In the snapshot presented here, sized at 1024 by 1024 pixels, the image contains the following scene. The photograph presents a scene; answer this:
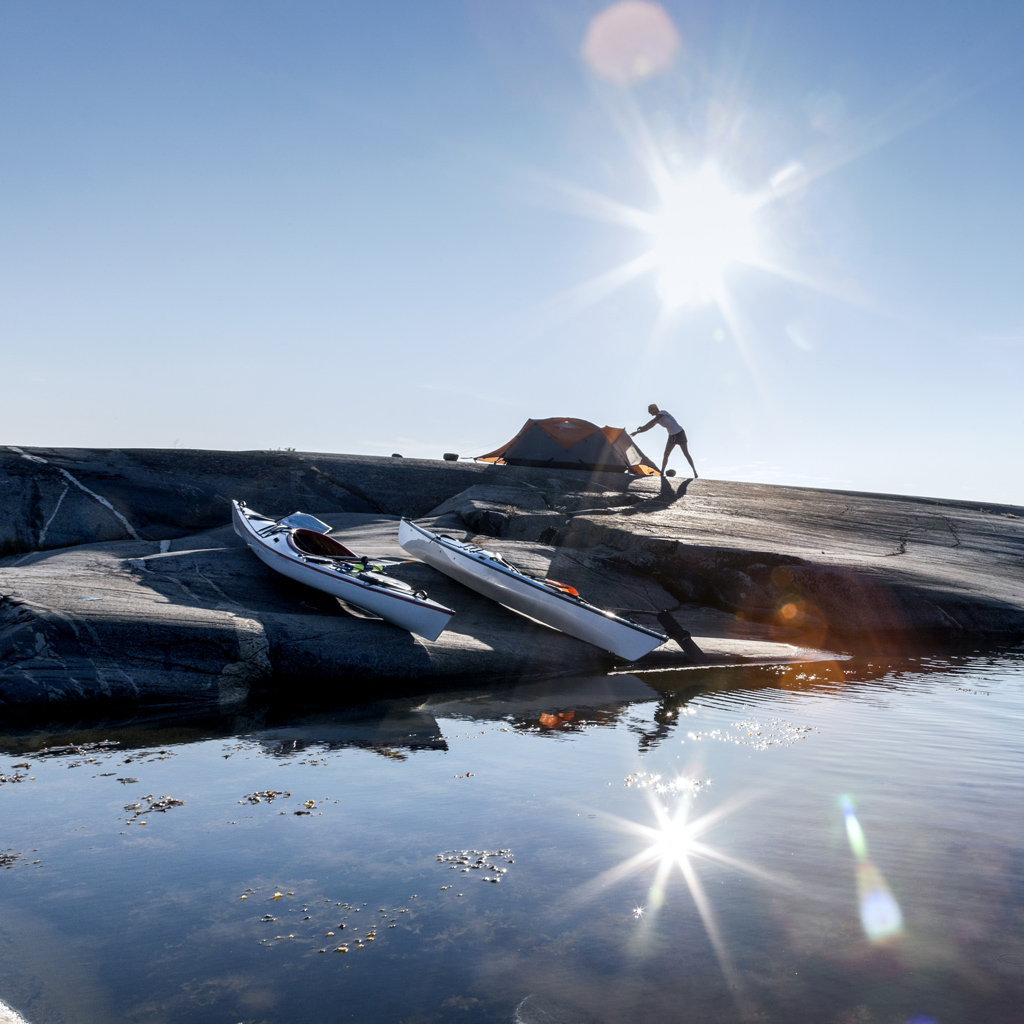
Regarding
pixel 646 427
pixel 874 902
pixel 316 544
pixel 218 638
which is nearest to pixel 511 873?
pixel 874 902

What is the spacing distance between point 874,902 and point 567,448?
20311 millimetres

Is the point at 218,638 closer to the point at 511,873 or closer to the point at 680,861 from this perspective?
the point at 511,873

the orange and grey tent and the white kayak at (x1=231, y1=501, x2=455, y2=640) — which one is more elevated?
the orange and grey tent

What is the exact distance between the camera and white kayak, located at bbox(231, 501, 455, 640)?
10.1 meters

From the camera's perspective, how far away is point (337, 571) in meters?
10.8

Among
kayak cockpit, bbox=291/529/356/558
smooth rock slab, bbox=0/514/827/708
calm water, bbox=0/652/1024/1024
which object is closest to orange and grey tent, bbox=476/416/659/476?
smooth rock slab, bbox=0/514/827/708

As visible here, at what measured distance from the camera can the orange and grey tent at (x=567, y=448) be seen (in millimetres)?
24328

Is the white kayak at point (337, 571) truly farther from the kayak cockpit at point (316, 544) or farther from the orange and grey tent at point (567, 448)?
the orange and grey tent at point (567, 448)

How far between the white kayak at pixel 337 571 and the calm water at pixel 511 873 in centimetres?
195

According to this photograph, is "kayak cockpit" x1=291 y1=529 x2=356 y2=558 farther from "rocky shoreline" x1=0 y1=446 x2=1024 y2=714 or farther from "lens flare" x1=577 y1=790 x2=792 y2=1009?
"lens flare" x1=577 y1=790 x2=792 y2=1009

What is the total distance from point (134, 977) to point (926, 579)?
13967 millimetres

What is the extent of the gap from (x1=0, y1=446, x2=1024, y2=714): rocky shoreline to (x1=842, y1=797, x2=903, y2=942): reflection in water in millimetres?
5912

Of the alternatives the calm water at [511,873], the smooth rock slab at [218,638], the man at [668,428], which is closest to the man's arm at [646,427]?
the man at [668,428]

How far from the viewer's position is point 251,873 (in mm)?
4715
